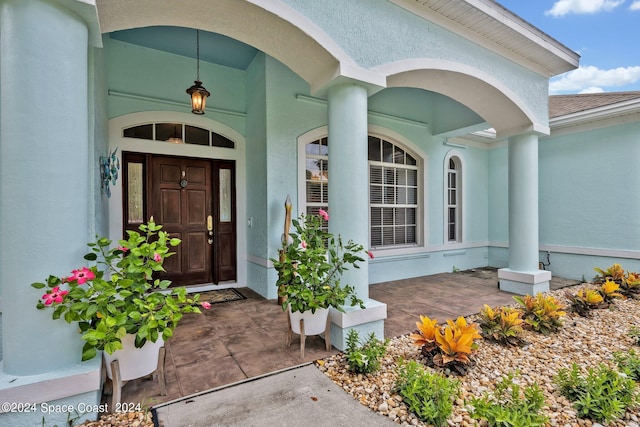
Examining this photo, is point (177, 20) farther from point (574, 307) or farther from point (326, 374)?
point (574, 307)

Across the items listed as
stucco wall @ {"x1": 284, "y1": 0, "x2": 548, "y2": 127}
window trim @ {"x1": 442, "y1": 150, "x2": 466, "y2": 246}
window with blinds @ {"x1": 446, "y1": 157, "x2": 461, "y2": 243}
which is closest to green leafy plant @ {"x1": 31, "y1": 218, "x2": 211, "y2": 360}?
stucco wall @ {"x1": 284, "y1": 0, "x2": 548, "y2": 127}

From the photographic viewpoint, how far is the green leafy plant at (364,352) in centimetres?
229

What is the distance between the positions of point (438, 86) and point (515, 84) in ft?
4.44

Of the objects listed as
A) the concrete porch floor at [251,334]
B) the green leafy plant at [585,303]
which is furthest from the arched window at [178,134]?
the green leafy plant at [585,303]

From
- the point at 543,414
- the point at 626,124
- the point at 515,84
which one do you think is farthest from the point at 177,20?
the point at 626,124

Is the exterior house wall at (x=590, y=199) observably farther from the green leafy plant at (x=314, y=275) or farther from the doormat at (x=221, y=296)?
the doormat at (x=221, y=296)

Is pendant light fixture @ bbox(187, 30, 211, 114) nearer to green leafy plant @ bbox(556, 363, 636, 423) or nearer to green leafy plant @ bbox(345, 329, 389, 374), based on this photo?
green leafy plant @ bbox(345, 329, 389, 374)

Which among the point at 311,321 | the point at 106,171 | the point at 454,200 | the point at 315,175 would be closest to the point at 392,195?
the point at 315,175

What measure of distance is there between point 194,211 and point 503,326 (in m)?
4.31

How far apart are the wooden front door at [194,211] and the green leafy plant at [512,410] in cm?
386

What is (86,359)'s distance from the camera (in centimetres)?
162

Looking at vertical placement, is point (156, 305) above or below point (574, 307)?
above

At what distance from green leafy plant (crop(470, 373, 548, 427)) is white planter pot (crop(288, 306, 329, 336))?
124cm

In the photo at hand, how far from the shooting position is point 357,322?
8.72ft
